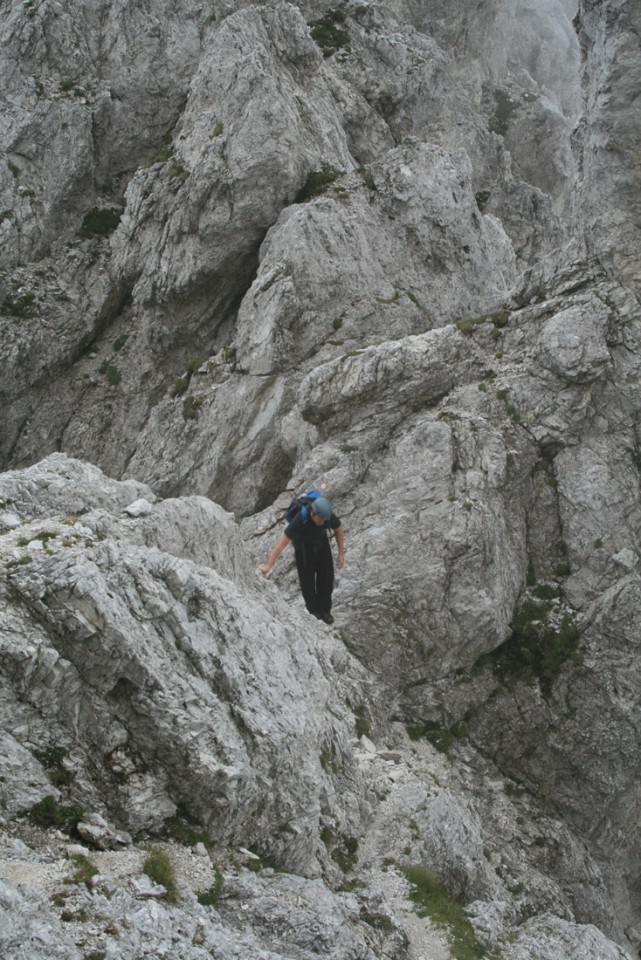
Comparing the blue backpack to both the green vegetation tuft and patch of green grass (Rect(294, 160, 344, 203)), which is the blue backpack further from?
patch of green grass (Rect(294, 160, 344, 203))

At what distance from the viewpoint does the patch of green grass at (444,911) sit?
11869 millimetres

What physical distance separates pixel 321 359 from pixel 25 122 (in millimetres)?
21103

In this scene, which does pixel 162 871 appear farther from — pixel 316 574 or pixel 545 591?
pixel 545 591

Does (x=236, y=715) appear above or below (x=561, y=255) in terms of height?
below

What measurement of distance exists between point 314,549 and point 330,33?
1358 inches

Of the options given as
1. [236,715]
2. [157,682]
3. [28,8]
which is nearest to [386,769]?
[236,715]

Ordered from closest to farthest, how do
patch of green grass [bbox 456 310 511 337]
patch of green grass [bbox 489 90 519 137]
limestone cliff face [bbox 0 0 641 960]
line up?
limestone cliff face [bbox 0 0 641 960], patch of green grass [bbox 456 310 511 337], patch of green grass [bbox 489 90 519 137]

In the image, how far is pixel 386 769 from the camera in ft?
54.4

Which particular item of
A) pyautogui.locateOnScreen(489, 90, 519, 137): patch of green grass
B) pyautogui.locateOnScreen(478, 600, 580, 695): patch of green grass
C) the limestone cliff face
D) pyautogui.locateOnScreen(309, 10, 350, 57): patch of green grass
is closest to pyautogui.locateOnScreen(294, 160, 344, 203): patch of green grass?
the limestone cliff face

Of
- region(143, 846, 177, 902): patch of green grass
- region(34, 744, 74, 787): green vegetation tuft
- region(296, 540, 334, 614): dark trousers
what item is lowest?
region(143, 846, 177, 902): patch of green grass

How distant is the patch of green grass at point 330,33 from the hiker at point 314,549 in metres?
32.5

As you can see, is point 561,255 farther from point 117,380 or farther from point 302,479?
point 117,380

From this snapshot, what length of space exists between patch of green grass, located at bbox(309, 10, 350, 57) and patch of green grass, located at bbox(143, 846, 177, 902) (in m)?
39.9

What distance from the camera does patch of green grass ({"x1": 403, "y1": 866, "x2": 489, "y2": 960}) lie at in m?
11.9
